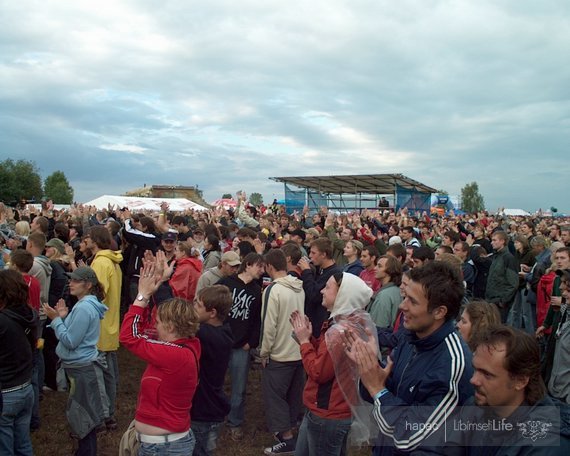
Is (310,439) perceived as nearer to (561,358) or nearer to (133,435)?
(133,435)

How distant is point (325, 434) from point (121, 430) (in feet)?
9.47

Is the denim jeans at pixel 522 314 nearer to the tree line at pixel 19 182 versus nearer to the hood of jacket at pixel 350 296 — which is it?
the hood of jacket at pixel 350 296

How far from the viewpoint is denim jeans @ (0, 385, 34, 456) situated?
11.4ft

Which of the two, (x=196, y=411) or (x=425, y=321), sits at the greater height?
(x=425, y=321)

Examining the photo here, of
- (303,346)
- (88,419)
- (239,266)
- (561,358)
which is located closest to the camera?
(303,346)

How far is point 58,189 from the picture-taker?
8131 centimetres

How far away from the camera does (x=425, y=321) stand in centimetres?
220

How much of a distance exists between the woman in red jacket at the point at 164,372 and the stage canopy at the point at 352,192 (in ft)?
63.5

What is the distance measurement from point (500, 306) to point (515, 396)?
7.07m

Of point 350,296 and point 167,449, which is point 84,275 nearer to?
point 167,449

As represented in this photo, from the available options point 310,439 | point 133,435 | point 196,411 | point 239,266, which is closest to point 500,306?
point 239,266

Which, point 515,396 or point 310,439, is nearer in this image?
point 515,396

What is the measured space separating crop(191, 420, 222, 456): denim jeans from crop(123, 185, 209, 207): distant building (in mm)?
39833

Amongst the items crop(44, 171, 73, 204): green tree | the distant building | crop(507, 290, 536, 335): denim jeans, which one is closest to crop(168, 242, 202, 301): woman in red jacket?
crop(507, 290, 536, 335): denim jeans
